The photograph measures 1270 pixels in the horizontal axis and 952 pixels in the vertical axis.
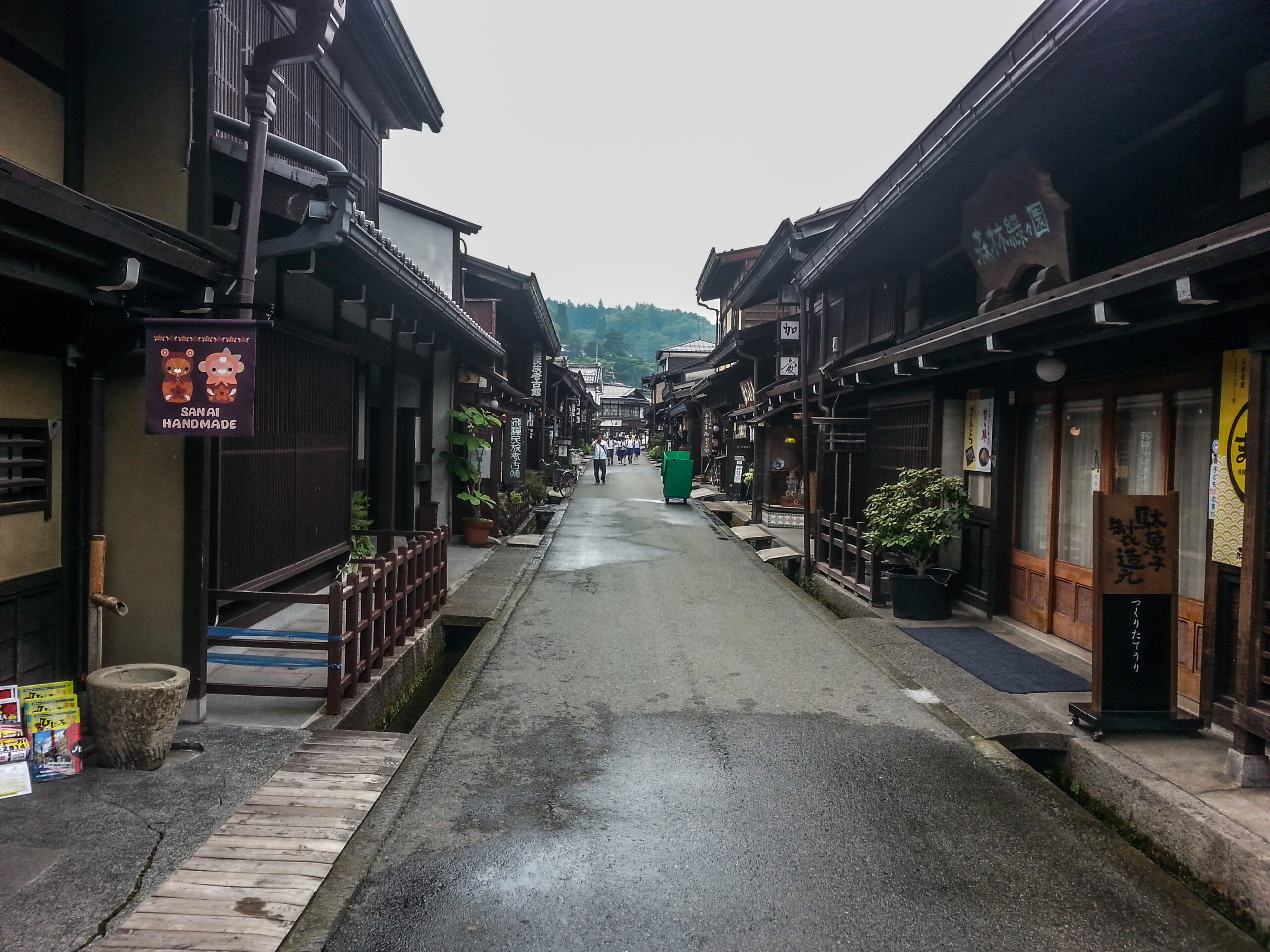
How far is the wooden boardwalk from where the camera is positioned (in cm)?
381

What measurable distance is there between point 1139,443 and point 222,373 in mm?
7950

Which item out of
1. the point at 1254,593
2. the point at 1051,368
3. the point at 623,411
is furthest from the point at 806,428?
the point at 623,411

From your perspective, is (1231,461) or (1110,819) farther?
(1231,461)

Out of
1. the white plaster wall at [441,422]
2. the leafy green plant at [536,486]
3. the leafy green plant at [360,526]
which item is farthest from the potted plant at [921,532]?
the leafy green plant at [536,486]

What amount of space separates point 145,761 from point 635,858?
3255 mm

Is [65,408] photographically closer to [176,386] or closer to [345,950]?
[176,386]

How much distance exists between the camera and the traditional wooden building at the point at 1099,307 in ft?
17.5

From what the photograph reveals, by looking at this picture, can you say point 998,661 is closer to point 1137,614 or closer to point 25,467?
point 1137,614

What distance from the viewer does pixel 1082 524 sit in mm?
9125

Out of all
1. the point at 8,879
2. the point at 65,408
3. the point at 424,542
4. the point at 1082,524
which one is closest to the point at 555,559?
the point at 424,542

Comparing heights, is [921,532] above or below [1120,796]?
above

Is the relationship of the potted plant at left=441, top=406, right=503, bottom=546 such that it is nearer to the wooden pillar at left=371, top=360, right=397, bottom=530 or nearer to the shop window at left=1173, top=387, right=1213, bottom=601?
the wooden pillar at left=371, top=360, right=397, bottom=530

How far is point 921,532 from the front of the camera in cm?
1066

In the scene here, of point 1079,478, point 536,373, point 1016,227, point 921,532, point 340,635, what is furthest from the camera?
point 536,373
